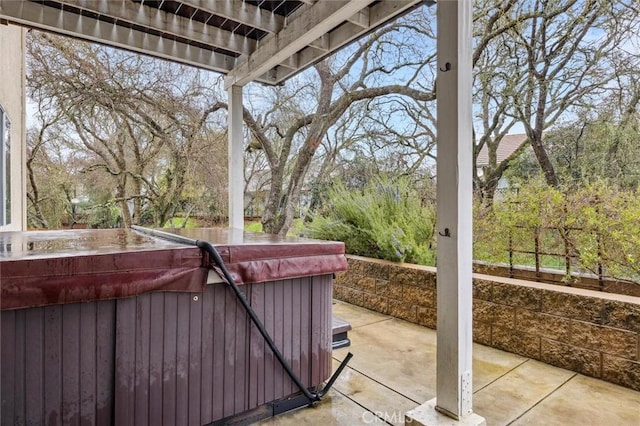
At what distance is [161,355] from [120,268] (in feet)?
1.68

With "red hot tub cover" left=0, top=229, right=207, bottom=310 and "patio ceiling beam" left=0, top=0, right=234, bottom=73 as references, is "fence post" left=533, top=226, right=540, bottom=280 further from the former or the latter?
"patio ceiling beam" left=0, top=0, right=234, bottom=73

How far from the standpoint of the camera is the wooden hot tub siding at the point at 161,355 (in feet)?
4.80

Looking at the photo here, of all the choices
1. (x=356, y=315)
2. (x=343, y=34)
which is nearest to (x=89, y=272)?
(x=343, y=34)

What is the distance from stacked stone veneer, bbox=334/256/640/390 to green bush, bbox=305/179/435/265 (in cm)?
42

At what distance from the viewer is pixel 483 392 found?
2.40m

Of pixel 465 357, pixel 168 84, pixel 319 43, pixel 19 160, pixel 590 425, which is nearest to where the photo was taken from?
pixel 465 357

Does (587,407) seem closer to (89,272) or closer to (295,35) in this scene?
(89,272)

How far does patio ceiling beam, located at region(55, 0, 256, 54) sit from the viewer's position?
2.75 metres

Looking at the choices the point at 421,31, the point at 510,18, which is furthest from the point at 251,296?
the point at 421,31

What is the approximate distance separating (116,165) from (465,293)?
298 inches

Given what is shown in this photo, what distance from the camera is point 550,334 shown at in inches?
112

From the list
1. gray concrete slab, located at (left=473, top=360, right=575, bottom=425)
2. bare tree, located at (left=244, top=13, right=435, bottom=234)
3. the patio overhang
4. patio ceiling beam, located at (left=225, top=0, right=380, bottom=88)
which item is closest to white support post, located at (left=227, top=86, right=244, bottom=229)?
patio ceiling beam, located at (left=225, top=0, right=380, bottom=88)

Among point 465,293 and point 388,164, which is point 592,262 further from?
point 388,164

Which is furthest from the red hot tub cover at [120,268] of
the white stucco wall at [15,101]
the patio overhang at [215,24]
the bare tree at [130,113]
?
the bare tree at [130,113]
